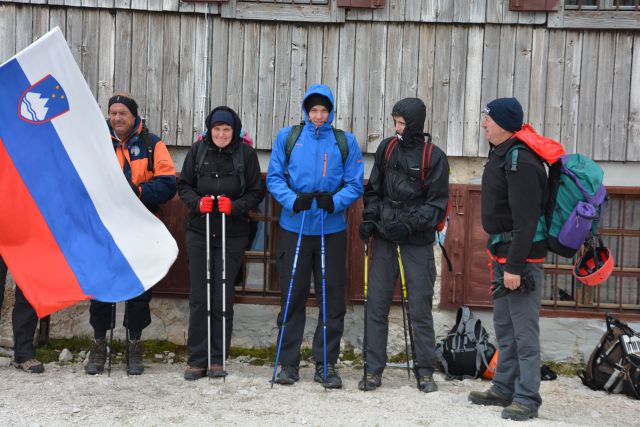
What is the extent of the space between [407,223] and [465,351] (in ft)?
4.45

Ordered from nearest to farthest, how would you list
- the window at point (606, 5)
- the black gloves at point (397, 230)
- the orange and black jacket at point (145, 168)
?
1. the black gloves at point (397, 230)
2. the orange and black jacket at point (145, 168)
3. the window at point (606, 5)

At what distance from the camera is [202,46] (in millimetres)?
7297

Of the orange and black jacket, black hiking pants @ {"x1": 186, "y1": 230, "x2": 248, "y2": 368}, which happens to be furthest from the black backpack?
black hiking pants @ {"x1": 186, "y1": 230, "x2": 248, "y2": 368}

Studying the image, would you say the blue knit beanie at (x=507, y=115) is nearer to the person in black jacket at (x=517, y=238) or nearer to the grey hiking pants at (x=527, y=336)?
the person in black jacket at (x=517, y=238)

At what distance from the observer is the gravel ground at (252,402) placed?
5.43m

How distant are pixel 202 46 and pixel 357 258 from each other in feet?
7.87

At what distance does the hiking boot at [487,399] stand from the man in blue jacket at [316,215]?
1.05 m

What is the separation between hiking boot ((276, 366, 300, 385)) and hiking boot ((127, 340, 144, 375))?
1166 mm

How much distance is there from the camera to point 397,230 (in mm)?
6008

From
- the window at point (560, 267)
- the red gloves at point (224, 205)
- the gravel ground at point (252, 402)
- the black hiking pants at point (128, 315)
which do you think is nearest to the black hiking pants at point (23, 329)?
the gravel ground at point (252, 402)

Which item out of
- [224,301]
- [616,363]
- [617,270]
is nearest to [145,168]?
[224,301]

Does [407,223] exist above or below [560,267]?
above

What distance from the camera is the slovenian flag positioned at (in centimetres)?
565

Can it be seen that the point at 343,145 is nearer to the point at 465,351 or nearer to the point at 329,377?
the point at 329,377
